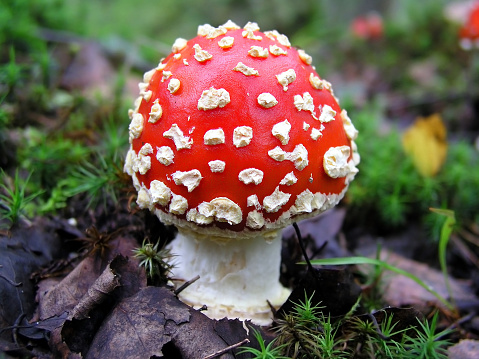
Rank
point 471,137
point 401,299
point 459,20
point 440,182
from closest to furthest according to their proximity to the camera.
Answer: point 401,299, point 440,182, point 471,137, point 459,20

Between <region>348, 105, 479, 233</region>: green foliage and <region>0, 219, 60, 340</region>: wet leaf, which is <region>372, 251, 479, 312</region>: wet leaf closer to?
<region>348, 105, 479, 233</region>: green foliage

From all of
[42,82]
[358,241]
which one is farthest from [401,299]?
[42,82]

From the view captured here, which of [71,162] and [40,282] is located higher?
[71,162]

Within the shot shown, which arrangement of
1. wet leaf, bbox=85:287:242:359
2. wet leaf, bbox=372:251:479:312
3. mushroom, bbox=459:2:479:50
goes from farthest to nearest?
mushroom, bbox=459:2:479:50, wet leaf, bbox=372:251:479:312, wet leaf, bbox=85:287:242:359

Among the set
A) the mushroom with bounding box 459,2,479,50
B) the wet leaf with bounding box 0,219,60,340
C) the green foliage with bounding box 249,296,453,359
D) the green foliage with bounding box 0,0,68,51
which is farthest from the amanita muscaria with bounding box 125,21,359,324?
the mushroom with bounding box 459,2,479,50

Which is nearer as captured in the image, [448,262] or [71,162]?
[71,162]

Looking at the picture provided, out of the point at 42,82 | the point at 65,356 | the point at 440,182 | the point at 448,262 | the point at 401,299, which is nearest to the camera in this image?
the point at 65,356

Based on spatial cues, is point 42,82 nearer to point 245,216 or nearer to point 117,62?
point 117,62
